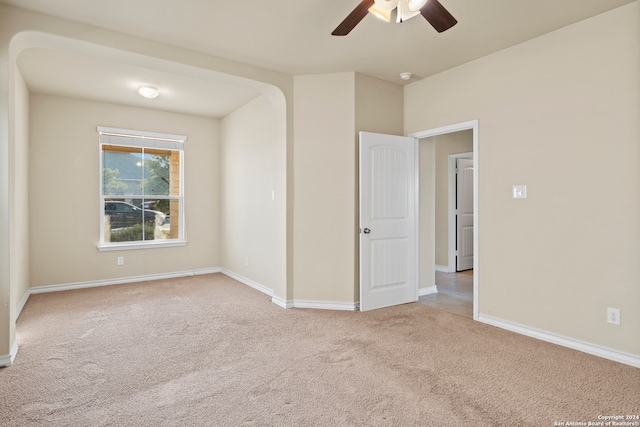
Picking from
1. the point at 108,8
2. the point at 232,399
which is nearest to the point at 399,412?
the point at 232,399

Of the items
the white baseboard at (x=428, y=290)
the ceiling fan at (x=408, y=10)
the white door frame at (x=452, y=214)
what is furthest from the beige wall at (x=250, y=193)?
the white door frame at (x=452, y=214)

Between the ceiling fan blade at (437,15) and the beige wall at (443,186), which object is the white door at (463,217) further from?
the ceiling fan blade at (437,15)

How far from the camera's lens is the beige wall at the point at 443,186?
6.26 meters

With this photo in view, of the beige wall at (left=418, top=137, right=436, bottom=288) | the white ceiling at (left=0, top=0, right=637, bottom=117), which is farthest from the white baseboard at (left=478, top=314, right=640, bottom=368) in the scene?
the white ceiling at (left=0, top=0, right=637, bottom=117)

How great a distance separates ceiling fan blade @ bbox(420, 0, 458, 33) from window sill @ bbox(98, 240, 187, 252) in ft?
16.5

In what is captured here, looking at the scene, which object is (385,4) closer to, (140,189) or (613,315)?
(613,315)

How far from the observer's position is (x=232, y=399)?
217 cm

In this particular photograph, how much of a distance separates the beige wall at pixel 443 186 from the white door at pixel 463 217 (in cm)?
24

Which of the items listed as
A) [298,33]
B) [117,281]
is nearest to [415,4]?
[298,33]

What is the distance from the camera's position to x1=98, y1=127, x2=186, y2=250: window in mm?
5297

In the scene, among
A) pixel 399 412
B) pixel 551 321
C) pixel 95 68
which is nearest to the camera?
pixel 399 412

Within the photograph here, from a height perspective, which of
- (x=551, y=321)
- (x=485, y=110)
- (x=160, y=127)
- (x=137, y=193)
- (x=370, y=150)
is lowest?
(x=551, y=321)

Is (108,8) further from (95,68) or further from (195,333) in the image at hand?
(195,333)

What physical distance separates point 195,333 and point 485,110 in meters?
3.60
